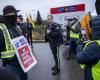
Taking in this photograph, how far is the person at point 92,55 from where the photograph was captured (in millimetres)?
4062

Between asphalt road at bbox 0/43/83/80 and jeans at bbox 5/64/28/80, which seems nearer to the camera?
jeans at bbox 5/64/28/80

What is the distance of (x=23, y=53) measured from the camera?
595 centimetres

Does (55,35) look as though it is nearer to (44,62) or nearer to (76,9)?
(44,62)

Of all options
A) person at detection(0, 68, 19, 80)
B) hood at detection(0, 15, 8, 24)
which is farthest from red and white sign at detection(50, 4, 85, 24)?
person at detection(0, 68, 19, 80)

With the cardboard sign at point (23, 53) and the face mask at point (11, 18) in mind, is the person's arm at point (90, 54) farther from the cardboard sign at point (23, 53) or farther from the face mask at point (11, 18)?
the face mask at point (11, 18)

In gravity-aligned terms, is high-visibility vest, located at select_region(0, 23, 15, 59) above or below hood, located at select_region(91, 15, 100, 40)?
below

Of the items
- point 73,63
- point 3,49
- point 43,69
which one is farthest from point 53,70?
point 3,49

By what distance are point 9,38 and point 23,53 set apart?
37 cm

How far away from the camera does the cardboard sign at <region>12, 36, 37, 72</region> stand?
5801 millimetres

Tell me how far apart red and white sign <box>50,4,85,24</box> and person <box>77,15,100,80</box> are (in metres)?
15.0

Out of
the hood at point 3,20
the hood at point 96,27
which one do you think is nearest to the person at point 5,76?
the hood at point 96,27

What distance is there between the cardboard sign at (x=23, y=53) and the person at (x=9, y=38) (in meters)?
0.07

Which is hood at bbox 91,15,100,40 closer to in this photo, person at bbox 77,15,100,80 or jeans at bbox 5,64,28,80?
person at bbox 77,15,100,80

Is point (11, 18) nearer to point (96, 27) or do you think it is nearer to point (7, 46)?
point (7, 46)
